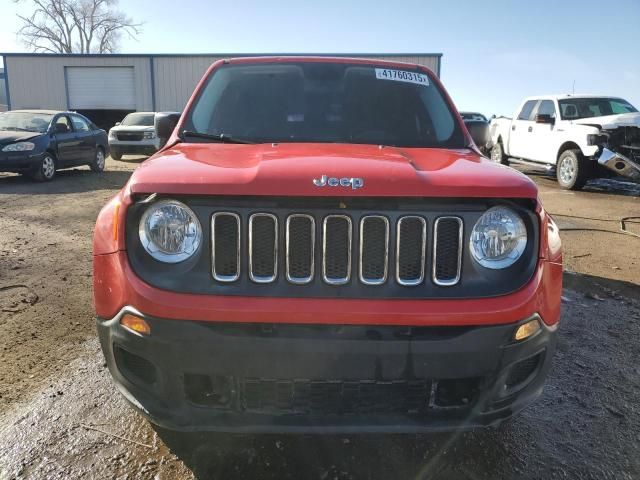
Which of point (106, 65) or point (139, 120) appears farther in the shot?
point (106, 65)

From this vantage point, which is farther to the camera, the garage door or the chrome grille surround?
the garage door

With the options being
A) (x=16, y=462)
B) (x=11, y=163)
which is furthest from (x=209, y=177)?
(x=11, y=163)

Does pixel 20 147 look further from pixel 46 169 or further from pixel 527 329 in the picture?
pixel 527 329

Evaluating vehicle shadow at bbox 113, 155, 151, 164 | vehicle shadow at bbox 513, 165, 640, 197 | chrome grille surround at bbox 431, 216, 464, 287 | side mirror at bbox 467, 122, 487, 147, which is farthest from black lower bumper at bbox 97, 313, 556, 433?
vehicle shadow at bbox 113, 155, 151, 164

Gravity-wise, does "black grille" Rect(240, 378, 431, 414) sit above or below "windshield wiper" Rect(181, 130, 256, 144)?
below

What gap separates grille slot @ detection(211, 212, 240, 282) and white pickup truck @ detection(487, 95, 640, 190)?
782cm

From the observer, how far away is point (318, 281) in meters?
1.90

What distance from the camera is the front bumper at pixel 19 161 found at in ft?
34.7

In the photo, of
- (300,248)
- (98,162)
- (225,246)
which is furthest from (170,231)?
(98,162)

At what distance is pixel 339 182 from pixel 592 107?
36.9 ft

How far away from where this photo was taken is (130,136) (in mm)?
16609

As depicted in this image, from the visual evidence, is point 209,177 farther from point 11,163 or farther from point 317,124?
point 11,163

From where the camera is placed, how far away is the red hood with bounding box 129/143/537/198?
73.3 inches

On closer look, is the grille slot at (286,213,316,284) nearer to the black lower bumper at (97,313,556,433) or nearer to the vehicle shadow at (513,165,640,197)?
the black lower bumper at (97,313,556,433)
